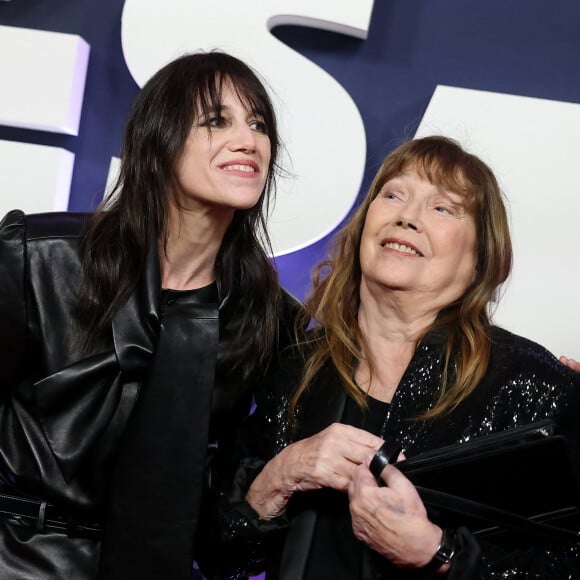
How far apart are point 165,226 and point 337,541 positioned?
889 millimetres

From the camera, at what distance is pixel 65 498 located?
6.74ft

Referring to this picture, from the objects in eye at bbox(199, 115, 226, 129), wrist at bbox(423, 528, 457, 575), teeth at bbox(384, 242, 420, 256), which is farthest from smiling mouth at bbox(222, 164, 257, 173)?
wrist at bbox(423, 528, 457, 575)

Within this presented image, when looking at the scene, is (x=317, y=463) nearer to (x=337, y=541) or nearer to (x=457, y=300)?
(x=337, y=541)

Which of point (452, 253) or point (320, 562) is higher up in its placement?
point (452, 253)

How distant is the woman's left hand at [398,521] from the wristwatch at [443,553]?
1cm

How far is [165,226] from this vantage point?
92.2 inches

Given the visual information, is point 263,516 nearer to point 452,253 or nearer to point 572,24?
point 452,253

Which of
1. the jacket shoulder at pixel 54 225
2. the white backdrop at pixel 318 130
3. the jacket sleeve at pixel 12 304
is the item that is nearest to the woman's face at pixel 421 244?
the jacket shoulder at pixel 54 225

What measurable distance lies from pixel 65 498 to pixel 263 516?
0.44 meters

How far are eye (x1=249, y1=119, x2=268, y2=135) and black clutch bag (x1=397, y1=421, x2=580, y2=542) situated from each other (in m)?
1.04

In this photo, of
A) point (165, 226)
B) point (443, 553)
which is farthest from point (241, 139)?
point (443, 553)

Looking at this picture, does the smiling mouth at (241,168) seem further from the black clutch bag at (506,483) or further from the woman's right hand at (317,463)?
the black clutch bag at (506,483)

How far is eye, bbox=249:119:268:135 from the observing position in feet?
7.91

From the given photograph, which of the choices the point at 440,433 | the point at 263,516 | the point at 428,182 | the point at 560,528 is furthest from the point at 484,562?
the point at 428,182
